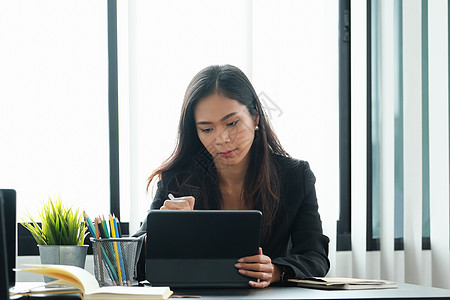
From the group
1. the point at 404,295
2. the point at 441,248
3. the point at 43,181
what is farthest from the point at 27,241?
the point at 441,248

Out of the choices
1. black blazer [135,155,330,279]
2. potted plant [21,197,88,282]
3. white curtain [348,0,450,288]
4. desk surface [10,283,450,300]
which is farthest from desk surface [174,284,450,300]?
white curtain [348,0,450,288]

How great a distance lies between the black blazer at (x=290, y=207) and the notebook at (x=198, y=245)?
18.5 inches

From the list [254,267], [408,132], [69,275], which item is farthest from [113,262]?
[408,132]

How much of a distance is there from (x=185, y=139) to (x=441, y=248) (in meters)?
1.37

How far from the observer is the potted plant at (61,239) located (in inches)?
52.2

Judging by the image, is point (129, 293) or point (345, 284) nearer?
point (129, 293)

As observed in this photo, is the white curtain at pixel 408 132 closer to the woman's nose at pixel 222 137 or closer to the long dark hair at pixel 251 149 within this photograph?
the long dark hair at pixel 251 149

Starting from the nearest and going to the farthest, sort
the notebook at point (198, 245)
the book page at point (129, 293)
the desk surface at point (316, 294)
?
the book page at point (129, 293)
the desk surface at point (316, 294)
the notebook at point (198, 245)

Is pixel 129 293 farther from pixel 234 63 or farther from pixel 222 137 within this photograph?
pixel 234 63

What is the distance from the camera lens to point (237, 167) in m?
1.90

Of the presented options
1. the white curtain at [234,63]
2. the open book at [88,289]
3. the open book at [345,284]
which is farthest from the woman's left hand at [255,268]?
the white curtain at [234,63]

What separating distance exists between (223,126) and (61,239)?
1.99ft

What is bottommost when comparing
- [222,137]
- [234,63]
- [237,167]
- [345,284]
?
[345,284]

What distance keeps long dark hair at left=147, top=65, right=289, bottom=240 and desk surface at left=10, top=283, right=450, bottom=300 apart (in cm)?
64
